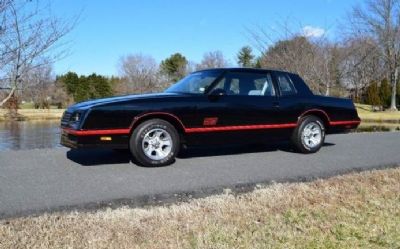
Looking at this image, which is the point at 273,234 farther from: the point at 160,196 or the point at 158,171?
the point at 158,171

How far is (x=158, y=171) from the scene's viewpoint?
6973mm

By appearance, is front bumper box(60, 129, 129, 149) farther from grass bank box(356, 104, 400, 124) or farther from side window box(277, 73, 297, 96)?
grass bank box(356, 104, 400, 124)

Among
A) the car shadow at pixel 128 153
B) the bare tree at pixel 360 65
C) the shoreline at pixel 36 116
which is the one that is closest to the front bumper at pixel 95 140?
the car shadow at pixel 128 153

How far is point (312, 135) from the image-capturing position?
9.07 metres

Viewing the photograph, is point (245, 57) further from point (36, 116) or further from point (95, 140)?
point (95, 140)

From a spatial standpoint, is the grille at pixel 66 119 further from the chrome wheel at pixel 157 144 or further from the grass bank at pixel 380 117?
the grass bank at pixel 380 117

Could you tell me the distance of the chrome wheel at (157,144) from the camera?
23.8 ft

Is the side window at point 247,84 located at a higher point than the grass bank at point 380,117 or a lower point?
higher

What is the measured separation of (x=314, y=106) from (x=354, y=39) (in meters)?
27.1

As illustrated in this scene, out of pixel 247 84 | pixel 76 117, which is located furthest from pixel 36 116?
pixel 76 117

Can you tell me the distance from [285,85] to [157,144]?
9.58 ft

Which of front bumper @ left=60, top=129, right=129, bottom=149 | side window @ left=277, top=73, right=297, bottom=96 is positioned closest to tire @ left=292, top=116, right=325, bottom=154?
side window @ left=277, top=73, right=297, bottom=96

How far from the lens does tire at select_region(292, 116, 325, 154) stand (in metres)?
8.86

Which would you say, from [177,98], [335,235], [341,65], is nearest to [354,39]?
[341,65]
